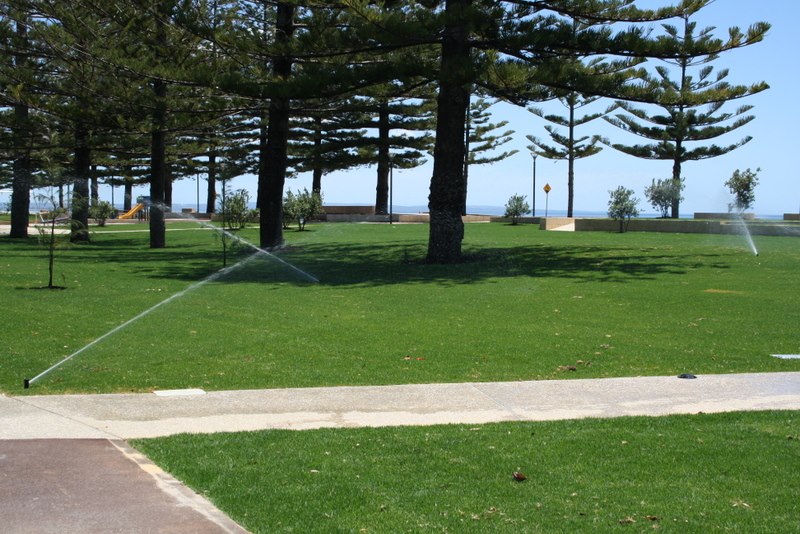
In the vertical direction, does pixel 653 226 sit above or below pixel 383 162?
below

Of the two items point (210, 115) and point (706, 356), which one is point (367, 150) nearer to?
point (210, 115)

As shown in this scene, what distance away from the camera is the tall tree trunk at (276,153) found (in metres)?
23.1

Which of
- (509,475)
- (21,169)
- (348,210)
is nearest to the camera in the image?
(509,475)

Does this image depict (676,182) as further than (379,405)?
Yes

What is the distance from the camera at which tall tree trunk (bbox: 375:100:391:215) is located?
46219 mm

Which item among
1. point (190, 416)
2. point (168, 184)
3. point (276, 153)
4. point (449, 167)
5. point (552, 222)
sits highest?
point (168, 184)

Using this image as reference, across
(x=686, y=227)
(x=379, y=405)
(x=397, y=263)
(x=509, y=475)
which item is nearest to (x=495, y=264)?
(x=397, y=263)

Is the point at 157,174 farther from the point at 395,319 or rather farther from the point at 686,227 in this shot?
the point at 686,227

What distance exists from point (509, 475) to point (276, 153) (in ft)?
64.1

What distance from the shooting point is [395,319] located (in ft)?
37.7

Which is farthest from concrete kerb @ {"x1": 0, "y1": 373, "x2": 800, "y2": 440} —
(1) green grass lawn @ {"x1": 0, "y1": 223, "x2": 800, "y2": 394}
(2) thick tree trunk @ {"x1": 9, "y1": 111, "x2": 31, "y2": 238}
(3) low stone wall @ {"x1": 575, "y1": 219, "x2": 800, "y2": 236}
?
(3) low stone wall @ {"x1": 575, "y1": 219, "x2": 800, "y2": 236}

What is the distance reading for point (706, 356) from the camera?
8797 mm

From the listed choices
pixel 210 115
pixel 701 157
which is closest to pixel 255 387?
pixel 210 115

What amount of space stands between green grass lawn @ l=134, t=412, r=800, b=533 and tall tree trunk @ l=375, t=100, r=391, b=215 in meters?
38.6
